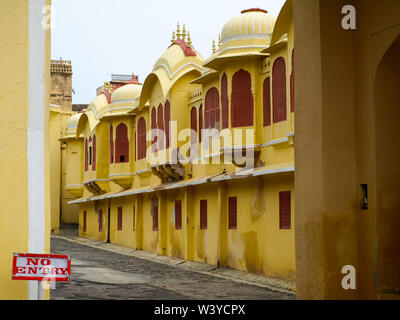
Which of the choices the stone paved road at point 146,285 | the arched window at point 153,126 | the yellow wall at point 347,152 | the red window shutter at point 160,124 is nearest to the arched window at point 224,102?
the stone paved road at point 146,285

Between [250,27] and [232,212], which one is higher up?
[250,27]

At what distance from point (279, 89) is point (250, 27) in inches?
103

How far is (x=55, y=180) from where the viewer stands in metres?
45.5

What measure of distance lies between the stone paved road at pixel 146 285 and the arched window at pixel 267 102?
460 cm

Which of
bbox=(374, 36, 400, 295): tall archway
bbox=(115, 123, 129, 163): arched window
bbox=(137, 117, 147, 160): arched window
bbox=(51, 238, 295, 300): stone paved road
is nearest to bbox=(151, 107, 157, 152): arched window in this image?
bbox=(137, 117, 147, 160): arched window

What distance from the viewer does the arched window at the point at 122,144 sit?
3359cm

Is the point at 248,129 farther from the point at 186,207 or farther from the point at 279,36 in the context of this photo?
the point at 186,207

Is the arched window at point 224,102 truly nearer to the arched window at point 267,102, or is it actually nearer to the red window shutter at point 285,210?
the arched window at point 267,102

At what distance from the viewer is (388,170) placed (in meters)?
8.62

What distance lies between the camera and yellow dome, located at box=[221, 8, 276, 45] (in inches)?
811

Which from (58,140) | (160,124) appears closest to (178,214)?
(160,124)

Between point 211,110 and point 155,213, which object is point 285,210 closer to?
point 211,110

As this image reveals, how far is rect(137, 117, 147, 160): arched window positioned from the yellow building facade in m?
21.1

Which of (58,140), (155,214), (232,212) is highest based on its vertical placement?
(58,140)
